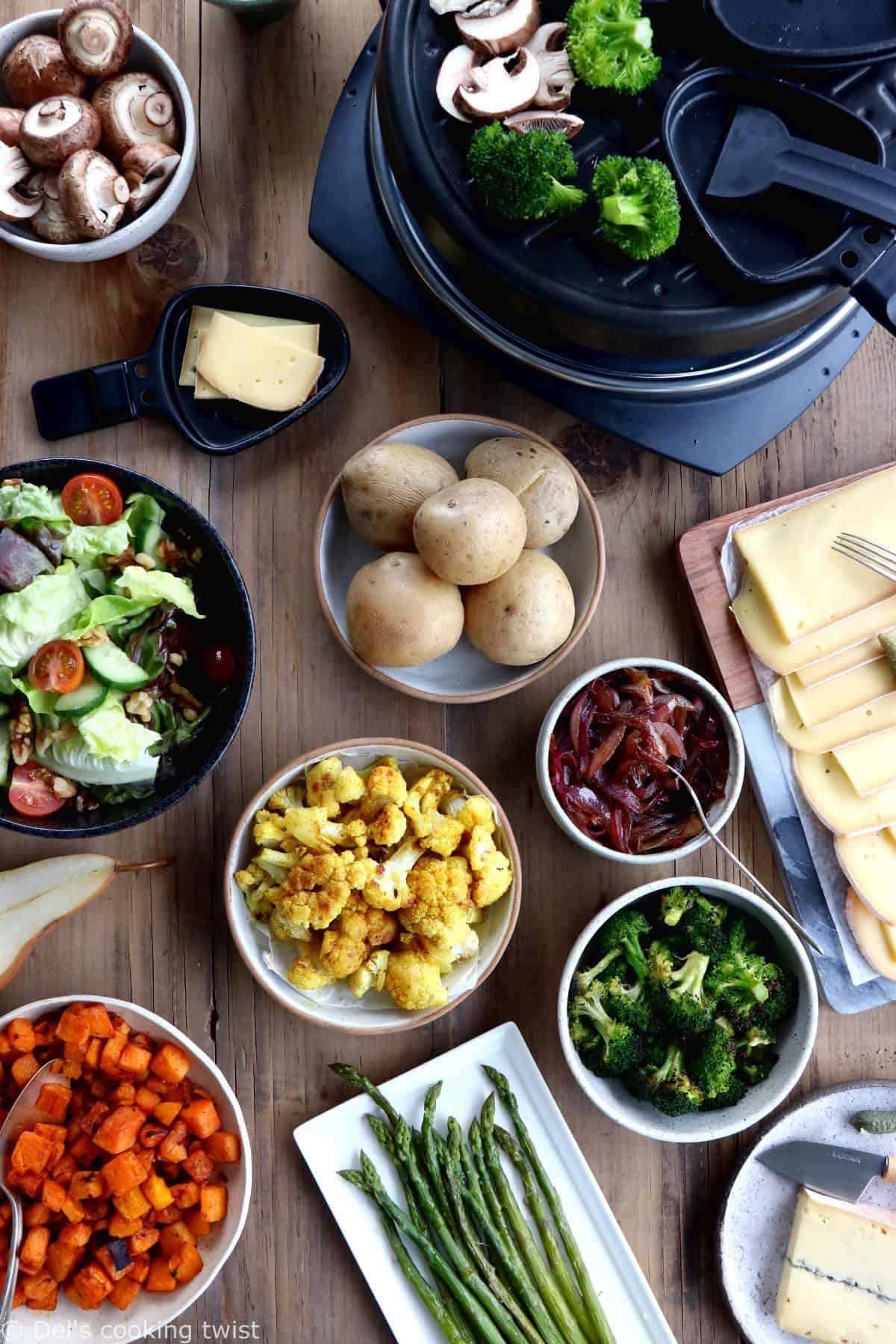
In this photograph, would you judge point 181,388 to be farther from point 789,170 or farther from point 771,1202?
point 771,1202

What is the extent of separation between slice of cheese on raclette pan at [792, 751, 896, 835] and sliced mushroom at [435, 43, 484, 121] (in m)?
1.24

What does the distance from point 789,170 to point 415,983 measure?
131 centimetres

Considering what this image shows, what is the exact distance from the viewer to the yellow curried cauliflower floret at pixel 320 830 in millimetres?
1752

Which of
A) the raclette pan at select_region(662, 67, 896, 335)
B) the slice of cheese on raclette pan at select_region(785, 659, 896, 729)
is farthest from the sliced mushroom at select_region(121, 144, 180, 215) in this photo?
the slice of cheese on raclette pan at select_region(785, 659, 896, 729)

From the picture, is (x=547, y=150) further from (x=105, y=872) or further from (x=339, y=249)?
(x=105, y=872)

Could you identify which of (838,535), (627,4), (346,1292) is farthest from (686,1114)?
(627,4)

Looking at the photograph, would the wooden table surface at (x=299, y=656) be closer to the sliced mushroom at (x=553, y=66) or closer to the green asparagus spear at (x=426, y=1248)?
the green asparagus spear at (x=426, y=1248)

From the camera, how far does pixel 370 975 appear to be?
5.92ft

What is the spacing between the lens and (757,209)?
4.25 ft

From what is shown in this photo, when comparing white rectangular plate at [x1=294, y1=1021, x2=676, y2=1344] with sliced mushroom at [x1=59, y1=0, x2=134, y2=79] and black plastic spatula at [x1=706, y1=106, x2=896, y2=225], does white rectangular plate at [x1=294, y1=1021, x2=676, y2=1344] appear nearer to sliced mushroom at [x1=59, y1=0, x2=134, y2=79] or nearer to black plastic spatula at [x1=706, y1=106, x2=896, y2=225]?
black plastic spatula at [x1=706, y1=106, x2=896, y2=225]

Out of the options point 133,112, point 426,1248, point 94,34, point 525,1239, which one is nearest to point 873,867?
point 525,1239

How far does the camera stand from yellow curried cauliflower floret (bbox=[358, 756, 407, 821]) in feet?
5.82

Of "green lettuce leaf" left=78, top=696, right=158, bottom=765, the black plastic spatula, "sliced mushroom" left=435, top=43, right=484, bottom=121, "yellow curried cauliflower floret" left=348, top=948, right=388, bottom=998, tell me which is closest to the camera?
the black plastic spatula

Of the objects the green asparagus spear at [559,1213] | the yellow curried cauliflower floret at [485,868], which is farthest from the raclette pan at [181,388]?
the green asparagus spear at [559,1213]
